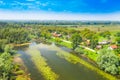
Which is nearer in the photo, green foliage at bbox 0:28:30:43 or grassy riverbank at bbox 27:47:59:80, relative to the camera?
grassy riverbank at bbox 27:47:59:80

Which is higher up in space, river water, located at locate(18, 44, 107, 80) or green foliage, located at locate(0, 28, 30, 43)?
green foliage, located at locate(0, 28, 30, 43)

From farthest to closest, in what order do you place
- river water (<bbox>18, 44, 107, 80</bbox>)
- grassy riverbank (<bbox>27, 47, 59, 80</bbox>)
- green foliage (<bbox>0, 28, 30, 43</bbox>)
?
green foliage (<bbox>0, 28, 30, 43</bbox>), river water (<bbox>18, 44, 107, 80</bbox>), grassy riverbank (<bbox>27, 47, 59, 80</bbox>)

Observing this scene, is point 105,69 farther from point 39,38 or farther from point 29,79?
point 39,38

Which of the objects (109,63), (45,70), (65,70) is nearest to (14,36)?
(45,70)

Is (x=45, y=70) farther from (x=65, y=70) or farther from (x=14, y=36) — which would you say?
(x=14, y=36)

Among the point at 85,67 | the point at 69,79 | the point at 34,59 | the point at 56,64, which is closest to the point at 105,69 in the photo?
the point at 85,67

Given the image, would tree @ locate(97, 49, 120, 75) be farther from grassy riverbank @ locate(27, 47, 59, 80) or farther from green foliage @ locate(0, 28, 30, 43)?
green foliage @ locate(0, 28, 30, 43)

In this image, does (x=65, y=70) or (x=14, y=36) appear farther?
(x=14, y=36)

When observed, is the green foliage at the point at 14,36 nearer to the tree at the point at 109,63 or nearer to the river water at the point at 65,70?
the river water at the point at 65,70

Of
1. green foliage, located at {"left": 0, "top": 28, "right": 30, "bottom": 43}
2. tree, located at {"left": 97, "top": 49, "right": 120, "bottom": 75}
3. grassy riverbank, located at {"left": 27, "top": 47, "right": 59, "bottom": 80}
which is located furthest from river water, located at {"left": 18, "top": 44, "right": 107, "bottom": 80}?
green foliage, located at {"left": 0, "top": 28, "right": 30, "bottom": 43}
